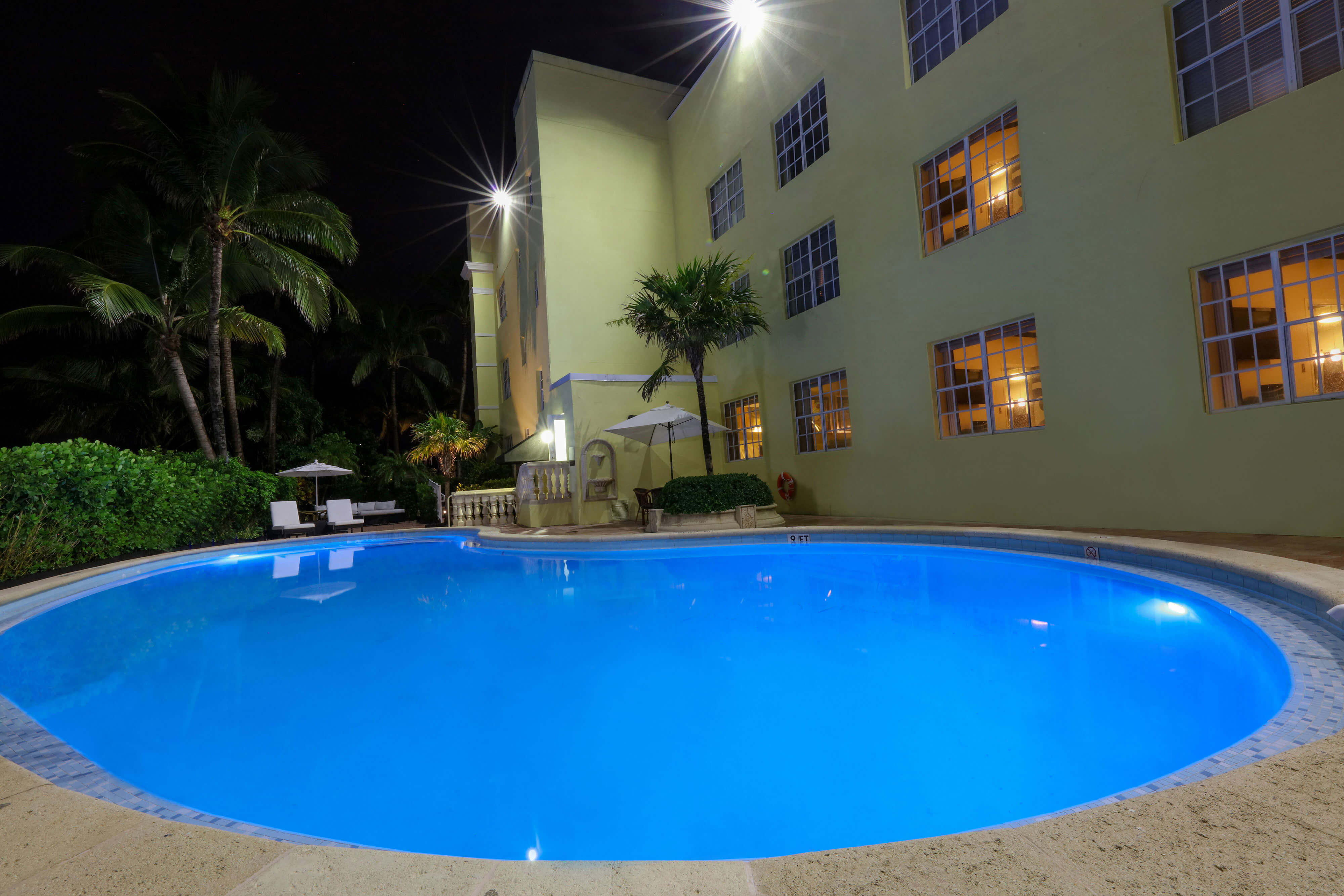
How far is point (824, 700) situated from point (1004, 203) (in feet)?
28.6

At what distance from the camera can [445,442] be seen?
20000 mm

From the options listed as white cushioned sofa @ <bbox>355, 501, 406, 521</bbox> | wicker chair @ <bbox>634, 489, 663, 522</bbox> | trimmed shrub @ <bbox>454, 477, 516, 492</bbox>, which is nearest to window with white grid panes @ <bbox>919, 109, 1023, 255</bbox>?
wicker chair @ <bbox>634, 489, 663, 522</bbox>

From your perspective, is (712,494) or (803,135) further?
(803,135)

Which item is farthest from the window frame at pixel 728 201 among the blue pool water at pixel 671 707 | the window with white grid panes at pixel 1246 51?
the blue pool water at pixel 671 707

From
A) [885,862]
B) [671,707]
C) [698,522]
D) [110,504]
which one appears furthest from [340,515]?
[885,862]

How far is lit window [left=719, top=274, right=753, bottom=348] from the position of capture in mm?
14836

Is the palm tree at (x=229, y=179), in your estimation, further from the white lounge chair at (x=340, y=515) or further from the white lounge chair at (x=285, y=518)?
the white lounge chair at (x=340, y=515)

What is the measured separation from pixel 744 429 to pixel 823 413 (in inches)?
110

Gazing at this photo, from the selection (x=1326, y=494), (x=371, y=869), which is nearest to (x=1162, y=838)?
(x=371, y=869)

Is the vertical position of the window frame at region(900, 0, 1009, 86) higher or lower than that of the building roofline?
lower

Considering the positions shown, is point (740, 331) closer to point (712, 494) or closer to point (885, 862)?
point (712, 494)

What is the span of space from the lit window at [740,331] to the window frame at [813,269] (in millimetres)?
961

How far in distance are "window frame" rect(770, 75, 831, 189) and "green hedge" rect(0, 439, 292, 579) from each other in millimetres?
13466

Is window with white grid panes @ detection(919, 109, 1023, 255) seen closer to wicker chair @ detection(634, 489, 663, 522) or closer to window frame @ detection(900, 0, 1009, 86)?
window frame @ detection(900, 0, 1009, 86)
